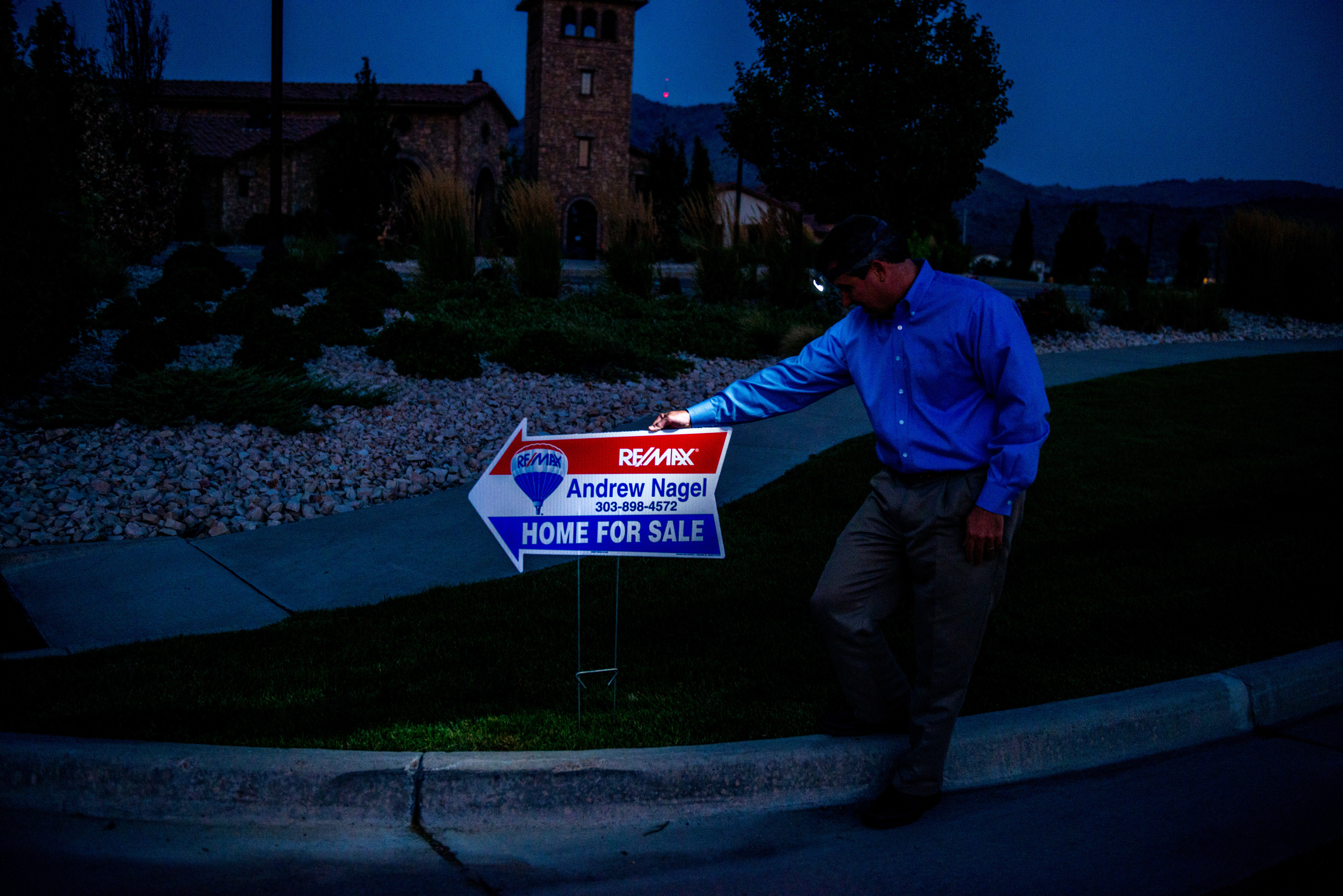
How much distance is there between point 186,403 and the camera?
7789mm

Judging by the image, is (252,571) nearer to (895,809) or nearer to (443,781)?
(443,781)

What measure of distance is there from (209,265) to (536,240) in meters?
4.48

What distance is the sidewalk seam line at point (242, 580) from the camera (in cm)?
498

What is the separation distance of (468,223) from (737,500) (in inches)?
387

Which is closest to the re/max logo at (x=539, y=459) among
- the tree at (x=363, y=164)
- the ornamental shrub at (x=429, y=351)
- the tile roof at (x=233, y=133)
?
the ornamental shrub at (x=429, y=351)

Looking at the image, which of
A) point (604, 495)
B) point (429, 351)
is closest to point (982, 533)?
point (604, 495)

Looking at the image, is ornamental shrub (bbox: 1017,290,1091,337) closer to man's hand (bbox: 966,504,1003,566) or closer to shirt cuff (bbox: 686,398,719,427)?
shirt cuff (bbox: 686,398,719,427)

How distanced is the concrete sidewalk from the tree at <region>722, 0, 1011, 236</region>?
1083 cm

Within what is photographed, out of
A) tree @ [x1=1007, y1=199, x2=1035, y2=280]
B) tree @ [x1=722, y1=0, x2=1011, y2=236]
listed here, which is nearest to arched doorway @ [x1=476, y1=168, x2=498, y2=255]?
tree @ [x1=1007, y1=199, x2=1035, y2=280]

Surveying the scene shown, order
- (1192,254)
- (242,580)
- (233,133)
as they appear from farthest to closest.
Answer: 1. (1192,254)
2. (233,133)
3. (242,580)

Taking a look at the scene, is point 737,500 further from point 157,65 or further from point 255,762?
point 157,65

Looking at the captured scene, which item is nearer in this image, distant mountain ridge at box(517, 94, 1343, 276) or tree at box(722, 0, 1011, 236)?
tree at box(722, 0, 1011, 236)

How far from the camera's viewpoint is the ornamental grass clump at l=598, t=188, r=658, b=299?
51.5ft

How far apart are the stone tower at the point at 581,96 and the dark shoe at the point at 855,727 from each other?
149 ft
